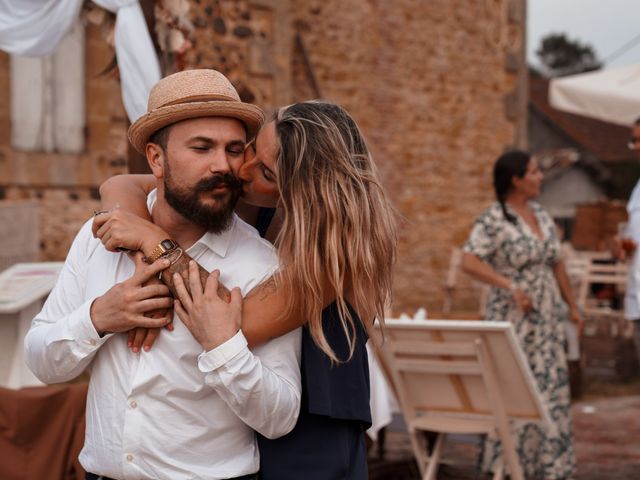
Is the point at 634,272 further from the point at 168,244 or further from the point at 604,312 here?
the point at 604,312

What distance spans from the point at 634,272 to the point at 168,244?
14.2 feet

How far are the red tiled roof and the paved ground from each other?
73.9 ft

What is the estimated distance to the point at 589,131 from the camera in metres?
32.3

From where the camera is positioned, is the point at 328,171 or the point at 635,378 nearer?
the point at 328,171

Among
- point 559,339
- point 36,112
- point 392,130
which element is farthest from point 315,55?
point 559,339

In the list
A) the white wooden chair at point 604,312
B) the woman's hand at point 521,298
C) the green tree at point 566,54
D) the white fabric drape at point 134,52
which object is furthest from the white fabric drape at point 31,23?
the green tree at point 566,54

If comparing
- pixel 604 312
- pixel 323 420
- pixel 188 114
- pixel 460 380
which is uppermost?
pixel 188 114

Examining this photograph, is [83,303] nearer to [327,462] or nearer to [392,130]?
[327,462]

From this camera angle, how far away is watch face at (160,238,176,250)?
222cm

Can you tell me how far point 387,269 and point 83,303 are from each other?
27.8 inches

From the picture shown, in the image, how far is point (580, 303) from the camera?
12188mm

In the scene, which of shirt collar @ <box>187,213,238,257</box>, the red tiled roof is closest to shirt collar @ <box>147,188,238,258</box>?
shirt collar @ <box>187,213,238,257</box>

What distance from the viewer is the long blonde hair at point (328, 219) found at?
210cm

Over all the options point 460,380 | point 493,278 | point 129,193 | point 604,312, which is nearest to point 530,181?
point 493,278
